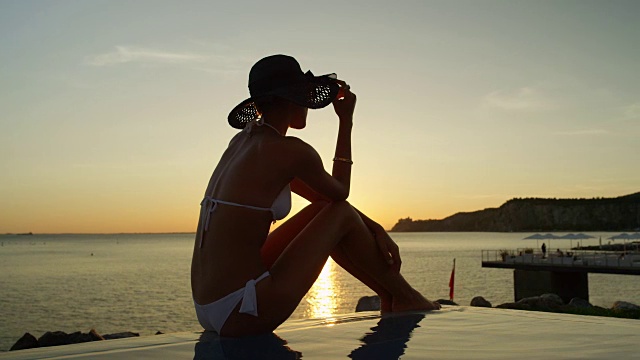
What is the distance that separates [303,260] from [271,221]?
0.22 meters

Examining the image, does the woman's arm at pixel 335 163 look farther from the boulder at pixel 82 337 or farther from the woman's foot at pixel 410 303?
the boulder at pixel 82 337

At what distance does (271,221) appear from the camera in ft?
8.95

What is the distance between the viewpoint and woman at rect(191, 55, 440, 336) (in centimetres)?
263

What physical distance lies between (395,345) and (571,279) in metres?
30.2

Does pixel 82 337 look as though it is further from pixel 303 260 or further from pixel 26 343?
pixel 303 260

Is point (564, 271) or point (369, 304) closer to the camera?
point (369, 304)

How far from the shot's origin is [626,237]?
44625mm

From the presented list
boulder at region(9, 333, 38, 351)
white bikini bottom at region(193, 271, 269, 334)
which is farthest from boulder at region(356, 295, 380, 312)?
white bikini bottom at region(193, 271, 269, 334)

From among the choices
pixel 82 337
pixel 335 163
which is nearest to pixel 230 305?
pixel 335 163

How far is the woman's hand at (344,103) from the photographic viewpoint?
10.5 feet

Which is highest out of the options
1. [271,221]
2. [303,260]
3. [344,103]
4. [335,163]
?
[344,103]

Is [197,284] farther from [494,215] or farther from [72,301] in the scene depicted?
[494,215]

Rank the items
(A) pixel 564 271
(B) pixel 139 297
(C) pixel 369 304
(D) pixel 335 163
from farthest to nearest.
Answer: (B) pixel 139 297 → (A) pixel 564 271 → (C) pixel 369 304 → (D) pixel 335 163

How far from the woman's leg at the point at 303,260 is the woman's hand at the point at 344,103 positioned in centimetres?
51
